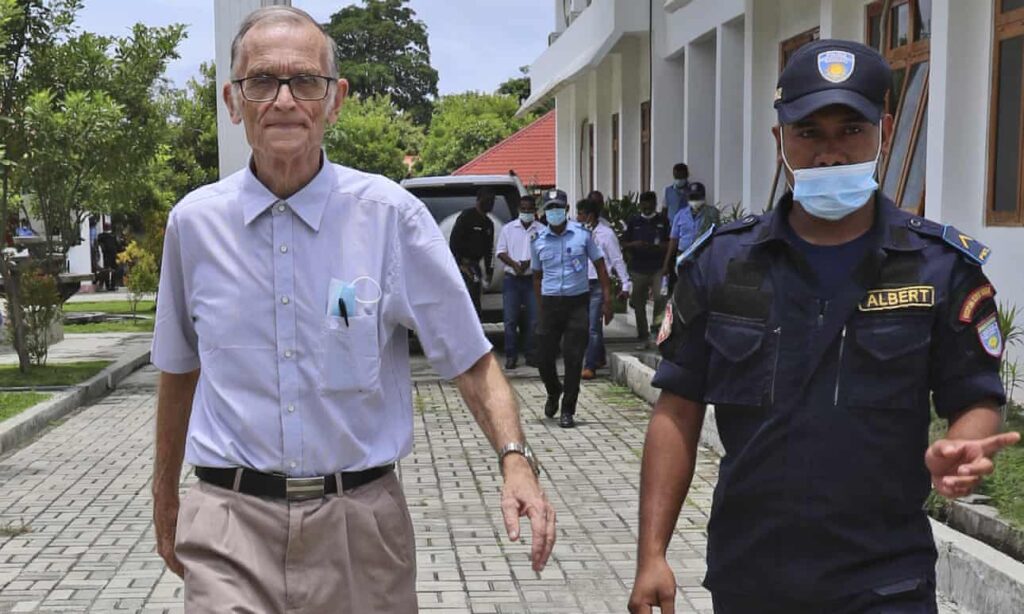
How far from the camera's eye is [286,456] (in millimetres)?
2984

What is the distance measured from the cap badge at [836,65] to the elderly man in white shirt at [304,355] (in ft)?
3.12

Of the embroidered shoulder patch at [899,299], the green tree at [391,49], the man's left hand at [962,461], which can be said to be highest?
the green tree at [391,49]

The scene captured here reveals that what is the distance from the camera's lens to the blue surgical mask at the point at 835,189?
283cm

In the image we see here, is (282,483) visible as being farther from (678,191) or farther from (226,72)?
(678,191)

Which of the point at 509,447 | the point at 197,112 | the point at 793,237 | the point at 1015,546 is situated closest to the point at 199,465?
the point at 509,447

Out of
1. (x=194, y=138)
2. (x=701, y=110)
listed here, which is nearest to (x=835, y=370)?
(x=701, y=110)

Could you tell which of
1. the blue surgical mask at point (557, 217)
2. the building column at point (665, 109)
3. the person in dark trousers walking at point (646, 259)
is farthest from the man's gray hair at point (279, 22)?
the building column at point (665, 109)

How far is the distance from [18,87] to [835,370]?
13092 mm

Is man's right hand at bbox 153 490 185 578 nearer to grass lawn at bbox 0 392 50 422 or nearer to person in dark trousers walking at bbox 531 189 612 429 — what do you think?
person in dark trousers walking at bbox 531 189 612 429

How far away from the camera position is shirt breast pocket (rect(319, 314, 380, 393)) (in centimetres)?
301

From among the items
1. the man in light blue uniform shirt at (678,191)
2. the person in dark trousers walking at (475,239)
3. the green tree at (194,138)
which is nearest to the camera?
the person in dark trousers walking at (475,239)

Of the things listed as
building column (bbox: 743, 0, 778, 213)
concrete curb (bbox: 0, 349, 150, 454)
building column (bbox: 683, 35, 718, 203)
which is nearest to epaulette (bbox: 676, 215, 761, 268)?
concrete curb (bbox: 0, 349, 150, 454)

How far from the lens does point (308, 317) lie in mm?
3029

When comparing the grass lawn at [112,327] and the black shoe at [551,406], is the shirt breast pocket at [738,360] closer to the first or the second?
the black shoe at [551,406]
